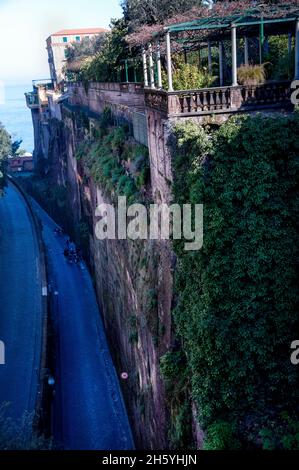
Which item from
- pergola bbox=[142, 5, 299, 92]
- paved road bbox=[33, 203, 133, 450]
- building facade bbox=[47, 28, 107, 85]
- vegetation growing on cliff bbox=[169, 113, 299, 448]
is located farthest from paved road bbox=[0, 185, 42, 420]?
building facade bbox=[47, 28, 107, 85]

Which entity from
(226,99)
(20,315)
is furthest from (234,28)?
(20,315)

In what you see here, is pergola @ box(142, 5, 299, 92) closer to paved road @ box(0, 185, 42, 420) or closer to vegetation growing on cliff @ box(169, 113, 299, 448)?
vegetation growing on cliff @ box(169, 113, 299, 448)

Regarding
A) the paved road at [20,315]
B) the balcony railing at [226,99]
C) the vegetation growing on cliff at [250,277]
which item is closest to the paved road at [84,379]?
the paved road at [20,315]

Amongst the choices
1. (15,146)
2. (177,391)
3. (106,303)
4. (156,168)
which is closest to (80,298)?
(106,303)

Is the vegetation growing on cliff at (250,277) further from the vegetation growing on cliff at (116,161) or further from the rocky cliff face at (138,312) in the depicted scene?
the vegetation growing on cliff at (116,161)
